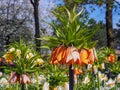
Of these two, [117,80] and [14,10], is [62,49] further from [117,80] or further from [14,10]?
[14,10]

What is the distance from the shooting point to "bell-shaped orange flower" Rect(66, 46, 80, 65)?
205 centimetres

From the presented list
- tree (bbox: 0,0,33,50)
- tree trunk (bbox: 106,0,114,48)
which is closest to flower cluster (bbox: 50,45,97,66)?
tree trunk (bbox: 106,0,114,48)

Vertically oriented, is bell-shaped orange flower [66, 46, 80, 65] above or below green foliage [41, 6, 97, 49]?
below

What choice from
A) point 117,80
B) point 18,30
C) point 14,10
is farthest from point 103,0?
point 14,10

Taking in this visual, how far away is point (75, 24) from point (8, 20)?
34420 millimetres

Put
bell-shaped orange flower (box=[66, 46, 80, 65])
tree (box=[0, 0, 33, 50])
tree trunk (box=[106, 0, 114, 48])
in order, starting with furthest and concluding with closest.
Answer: tree (box=[0, 0, 33, 50]) → tree trunk (box=[106, 0, 114, 48]) → bell-shaped orange flower (box=[66, 46, 80, 65])

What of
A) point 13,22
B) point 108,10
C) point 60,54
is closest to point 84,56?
point 60,54

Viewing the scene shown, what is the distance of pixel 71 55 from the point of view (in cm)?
208

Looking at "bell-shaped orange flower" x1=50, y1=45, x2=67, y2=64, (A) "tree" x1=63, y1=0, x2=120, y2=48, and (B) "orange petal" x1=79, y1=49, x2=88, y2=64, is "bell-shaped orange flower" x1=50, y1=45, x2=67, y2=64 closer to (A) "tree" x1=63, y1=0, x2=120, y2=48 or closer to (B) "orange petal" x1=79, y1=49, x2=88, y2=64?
(B) "orange petal" x1=79, y1=49, x2=88, y2=64

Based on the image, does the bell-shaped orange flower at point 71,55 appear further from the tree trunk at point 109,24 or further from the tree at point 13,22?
the tree at point 13,22

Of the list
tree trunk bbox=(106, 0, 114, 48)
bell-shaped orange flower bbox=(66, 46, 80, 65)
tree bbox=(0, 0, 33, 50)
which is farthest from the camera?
tree bbox=(0, 0, 33, 50)

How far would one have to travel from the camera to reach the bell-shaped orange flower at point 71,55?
80.7 inches

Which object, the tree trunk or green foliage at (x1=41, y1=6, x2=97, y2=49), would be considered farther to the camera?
the tree trunk

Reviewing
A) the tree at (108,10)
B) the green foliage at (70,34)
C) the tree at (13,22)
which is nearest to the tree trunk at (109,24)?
the tree at (108,10)
